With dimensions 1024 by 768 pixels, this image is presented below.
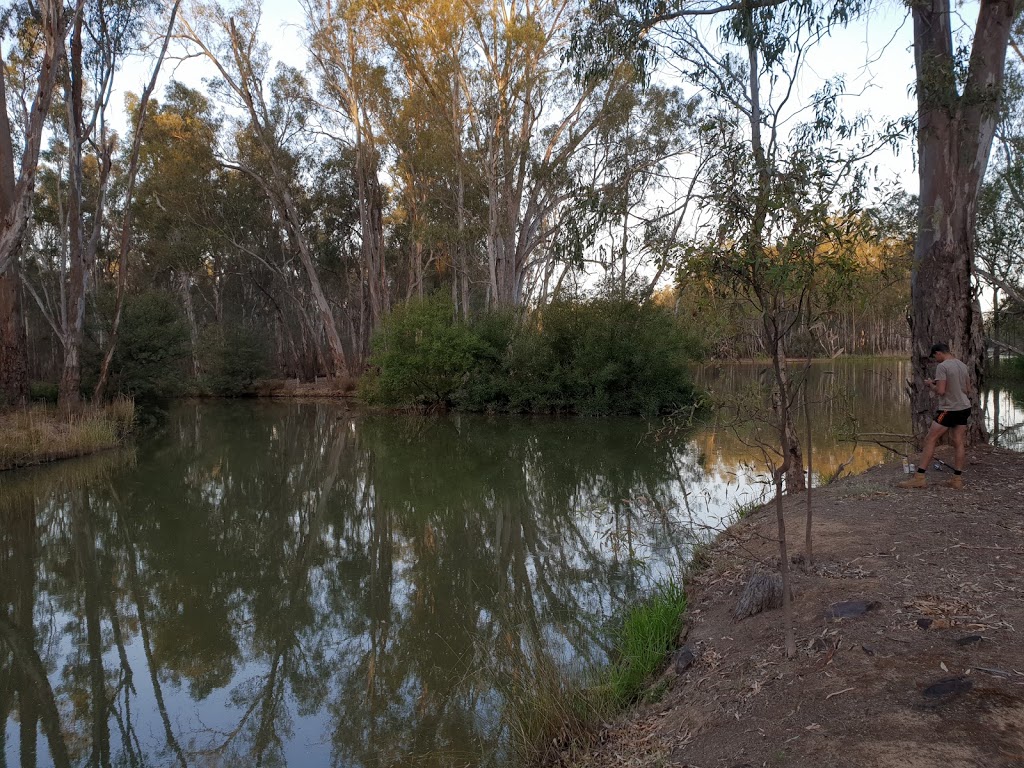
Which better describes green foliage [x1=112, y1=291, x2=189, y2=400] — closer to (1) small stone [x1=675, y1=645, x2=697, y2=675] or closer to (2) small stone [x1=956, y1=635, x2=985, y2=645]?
(1) small stone [x1=675, y1=645, x2=697, y2=675]

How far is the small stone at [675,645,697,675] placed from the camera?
4272 mm

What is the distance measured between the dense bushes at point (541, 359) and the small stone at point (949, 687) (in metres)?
18.2

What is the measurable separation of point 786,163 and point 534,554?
177 inches

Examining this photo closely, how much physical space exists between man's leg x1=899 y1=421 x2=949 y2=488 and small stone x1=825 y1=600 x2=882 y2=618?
11.1 ft

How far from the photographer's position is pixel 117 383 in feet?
70.5

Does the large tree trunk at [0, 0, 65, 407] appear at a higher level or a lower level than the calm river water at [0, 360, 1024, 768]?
higher

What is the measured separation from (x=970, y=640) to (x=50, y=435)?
14894 mm

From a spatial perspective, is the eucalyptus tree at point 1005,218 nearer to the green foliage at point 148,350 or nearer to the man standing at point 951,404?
the man standing at point 951,404

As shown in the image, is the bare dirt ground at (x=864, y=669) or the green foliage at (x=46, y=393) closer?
the bare dirt ground at (x=864, y=669)

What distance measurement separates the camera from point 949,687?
3.17 metres

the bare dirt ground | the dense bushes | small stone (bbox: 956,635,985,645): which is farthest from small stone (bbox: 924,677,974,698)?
the dense bushes

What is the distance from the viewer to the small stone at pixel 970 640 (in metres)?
3.57

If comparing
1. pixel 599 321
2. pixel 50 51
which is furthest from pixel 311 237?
pixel 50 51

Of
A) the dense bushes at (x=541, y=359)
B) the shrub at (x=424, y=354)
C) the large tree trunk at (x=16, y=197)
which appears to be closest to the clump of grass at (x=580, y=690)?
the large tree trunk at (x=16, y=197)
